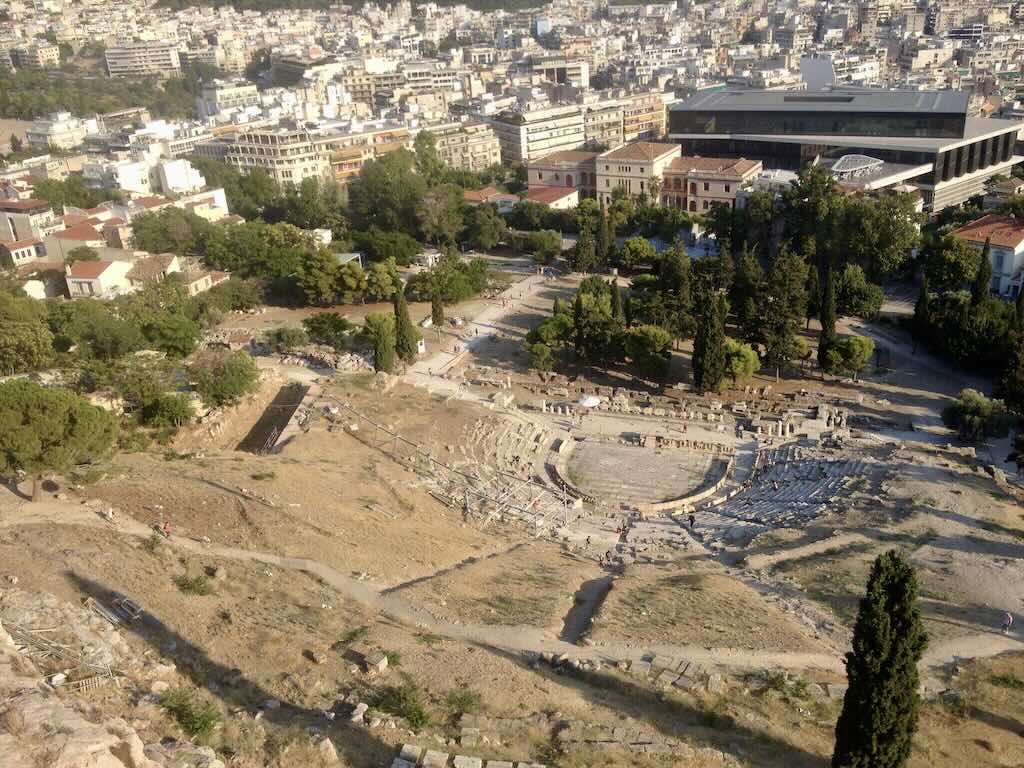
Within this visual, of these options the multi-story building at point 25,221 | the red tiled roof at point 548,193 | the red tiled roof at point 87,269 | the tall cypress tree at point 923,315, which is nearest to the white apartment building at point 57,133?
the multi-story building at point 25,221

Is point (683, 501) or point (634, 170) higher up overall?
point (634, 170)

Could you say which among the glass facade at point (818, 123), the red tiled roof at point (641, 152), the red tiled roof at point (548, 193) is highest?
the glass facade at point (818, 123)

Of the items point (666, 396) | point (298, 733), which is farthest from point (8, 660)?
point (666, 396)

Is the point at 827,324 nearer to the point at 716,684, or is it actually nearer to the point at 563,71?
the point at 716,684

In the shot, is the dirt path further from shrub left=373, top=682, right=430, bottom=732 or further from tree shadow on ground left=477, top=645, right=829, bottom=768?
shrub left=373, top=682, right=430, bottom=732

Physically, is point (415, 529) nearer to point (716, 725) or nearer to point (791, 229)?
point (716, 725)

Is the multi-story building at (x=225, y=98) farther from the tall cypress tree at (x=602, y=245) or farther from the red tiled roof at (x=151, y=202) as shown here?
the tall cypress tree at (x=602, y=245)

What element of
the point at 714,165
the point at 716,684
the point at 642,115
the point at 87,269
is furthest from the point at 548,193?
the point at 716,684
